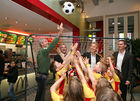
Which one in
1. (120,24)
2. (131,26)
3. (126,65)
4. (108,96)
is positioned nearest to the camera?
(108,96)

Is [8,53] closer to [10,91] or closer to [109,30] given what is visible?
[10,91]

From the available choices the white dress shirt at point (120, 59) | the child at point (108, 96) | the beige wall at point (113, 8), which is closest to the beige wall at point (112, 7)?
the beige wall at point (113, 8)

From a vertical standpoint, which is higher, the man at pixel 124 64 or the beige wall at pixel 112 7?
the beige wall at pixel 112 7

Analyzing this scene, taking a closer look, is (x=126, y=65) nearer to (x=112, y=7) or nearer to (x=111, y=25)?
(x=111, y=25)

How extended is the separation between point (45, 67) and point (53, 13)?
2.37 meters

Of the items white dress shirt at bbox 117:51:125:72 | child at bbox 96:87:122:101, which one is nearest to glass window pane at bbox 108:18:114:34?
white dress shirt at bbox 117:51:125:72

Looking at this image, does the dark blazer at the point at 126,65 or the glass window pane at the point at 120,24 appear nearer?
the dark blazer at the point at 126,65

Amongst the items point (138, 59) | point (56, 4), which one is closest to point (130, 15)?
point (138, 59)

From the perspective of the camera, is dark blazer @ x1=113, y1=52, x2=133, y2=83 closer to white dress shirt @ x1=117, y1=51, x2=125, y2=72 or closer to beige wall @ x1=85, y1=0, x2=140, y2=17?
white dress shirt @ x1=117, y1=51, x2=125, y2=72

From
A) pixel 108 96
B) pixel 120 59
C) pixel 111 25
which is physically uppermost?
pixel 111 25

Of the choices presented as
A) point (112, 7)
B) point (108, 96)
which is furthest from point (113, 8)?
point (108, 96)

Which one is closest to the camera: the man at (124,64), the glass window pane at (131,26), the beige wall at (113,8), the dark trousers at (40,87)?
the dark trousers at (40,87)

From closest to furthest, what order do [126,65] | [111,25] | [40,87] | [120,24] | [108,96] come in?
[108,96], [40,87], [126,65], [120,24], [111,25]

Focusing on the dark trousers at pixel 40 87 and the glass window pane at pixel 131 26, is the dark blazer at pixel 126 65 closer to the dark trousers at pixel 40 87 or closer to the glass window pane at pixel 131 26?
the dark trousers at pixel 40 87
